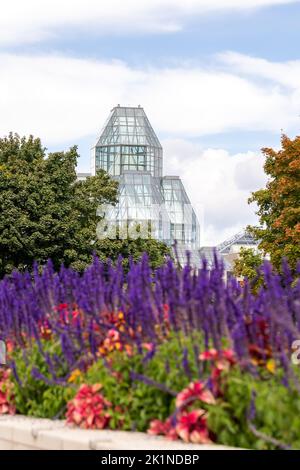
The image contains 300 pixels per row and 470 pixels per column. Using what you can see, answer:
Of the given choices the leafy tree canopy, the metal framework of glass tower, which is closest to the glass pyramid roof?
the metal framework of glass tower

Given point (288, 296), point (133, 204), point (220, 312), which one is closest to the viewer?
point (220, 312)

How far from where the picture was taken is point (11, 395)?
Result: 25.6 feet

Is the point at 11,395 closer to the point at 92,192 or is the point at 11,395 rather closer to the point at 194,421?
the point at 194,421

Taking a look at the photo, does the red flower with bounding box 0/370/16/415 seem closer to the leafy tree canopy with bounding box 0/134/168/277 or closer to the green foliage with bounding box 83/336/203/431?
the green foliage with bounding box 83/336/203/431

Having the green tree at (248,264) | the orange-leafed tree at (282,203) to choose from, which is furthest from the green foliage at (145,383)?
the green tree at (248,264)

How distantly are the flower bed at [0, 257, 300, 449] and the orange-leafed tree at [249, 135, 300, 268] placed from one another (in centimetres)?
3053

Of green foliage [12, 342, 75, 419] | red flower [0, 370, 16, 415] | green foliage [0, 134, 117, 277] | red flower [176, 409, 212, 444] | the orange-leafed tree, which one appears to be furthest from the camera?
green foliage [0, 134, 117, 277]

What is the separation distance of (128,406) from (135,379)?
302 mm

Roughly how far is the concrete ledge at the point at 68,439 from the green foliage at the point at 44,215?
128 feet

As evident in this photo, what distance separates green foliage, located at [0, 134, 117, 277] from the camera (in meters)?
46.4

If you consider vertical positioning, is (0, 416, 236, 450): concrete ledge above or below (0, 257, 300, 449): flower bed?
below

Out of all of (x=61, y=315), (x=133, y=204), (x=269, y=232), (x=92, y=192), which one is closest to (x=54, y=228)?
(x=92, y=192)

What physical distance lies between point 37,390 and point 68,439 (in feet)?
5.10

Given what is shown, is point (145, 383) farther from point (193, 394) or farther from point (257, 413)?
point (257, 413)
